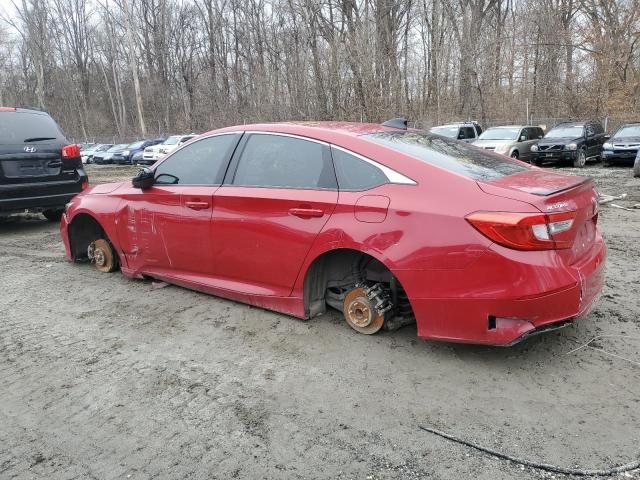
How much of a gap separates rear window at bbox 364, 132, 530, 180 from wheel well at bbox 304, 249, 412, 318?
766mm

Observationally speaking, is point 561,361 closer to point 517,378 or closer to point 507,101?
point 517,378

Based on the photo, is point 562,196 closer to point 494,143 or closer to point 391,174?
point 391,174

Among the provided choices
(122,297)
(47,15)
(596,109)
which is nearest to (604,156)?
(596,109)

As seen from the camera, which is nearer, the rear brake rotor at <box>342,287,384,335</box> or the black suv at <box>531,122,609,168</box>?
the rear brake rotor at <box>342,287,384,335</box>

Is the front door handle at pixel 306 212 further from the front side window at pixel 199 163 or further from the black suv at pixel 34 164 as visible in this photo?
the black suv at pixel 34 164

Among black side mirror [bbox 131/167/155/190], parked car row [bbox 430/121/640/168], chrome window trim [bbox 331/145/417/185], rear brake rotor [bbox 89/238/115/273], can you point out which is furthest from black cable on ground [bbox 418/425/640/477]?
parked car row [bbox 430/121/640/168]

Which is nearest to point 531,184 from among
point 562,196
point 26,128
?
point 562,196

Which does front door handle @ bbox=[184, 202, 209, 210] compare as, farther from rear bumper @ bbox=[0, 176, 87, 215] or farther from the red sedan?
rear bumper @ bbox=[0, 176, 87, 215]

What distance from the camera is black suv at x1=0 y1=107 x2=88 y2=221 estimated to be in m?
7.52

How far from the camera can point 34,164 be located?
775 cm

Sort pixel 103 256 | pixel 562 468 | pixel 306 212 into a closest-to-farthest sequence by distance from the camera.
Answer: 1. pixel 562 468
2. pixel 306 212
3. pixel 103 256

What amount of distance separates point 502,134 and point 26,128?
14962mm

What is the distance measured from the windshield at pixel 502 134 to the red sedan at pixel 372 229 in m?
14.9

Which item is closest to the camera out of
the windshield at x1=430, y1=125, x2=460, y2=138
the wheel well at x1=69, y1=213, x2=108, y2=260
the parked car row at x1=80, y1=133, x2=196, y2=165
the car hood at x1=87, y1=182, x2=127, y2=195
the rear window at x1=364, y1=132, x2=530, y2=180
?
the rear window at x1=364, y1=132, x2=530, y2=180
